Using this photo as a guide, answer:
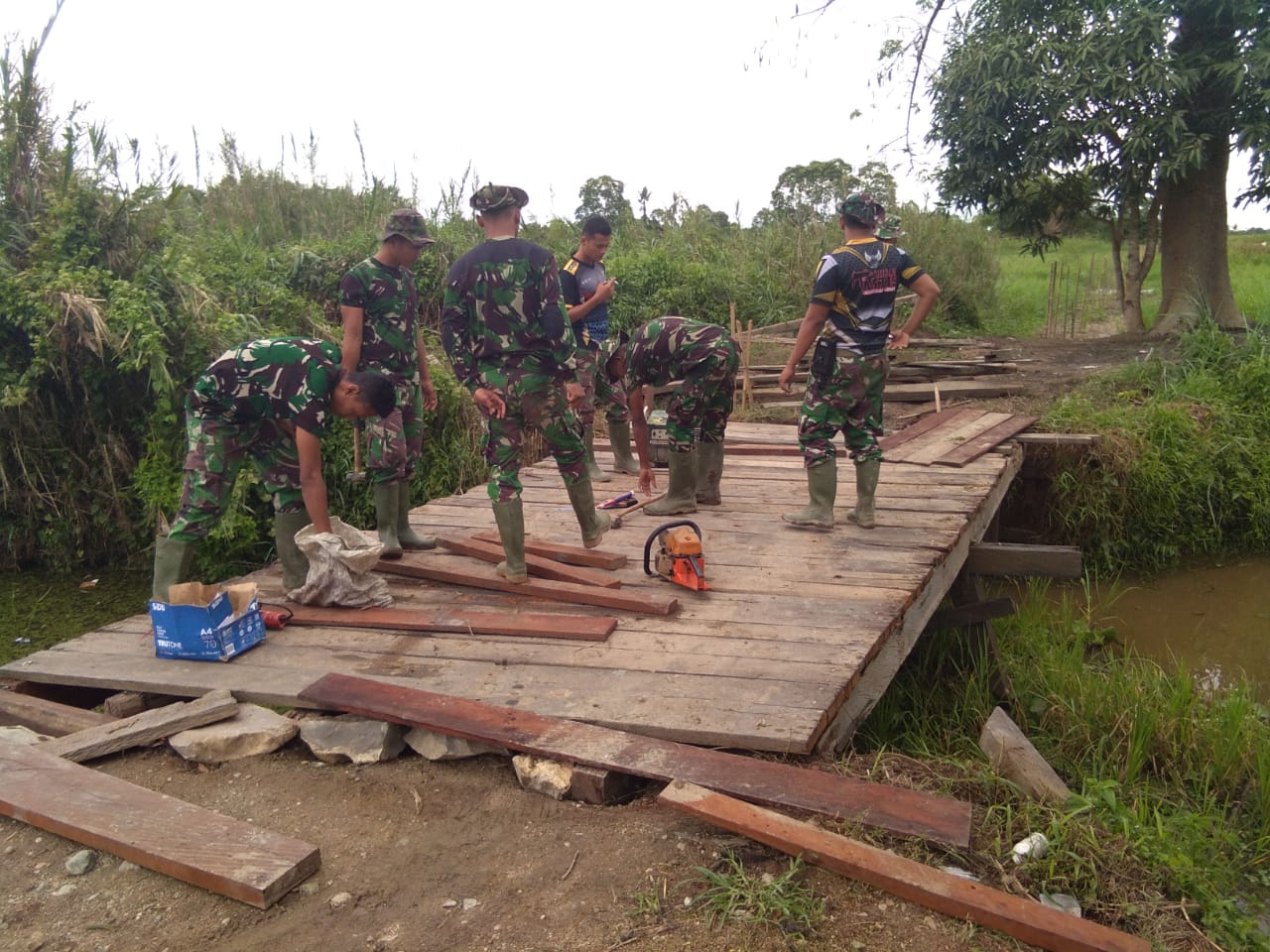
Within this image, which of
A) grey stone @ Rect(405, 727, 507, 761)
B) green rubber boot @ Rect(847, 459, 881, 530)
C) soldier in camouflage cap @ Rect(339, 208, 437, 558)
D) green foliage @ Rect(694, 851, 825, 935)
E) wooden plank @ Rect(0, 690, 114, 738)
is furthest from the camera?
green rubber boot @ Rect(847, 459, 881, 530)

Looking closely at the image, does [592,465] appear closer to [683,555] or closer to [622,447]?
[622,447]

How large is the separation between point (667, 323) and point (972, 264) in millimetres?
11019

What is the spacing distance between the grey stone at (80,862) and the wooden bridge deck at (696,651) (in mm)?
832

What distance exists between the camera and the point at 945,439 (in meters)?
7.39

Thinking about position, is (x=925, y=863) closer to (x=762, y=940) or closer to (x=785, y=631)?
(x=762, y=940)

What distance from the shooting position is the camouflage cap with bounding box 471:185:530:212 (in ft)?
14.0

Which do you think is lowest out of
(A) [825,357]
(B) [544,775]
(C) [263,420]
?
(B) [544,775]

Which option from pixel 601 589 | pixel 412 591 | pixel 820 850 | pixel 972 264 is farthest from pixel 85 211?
pixel 972 264

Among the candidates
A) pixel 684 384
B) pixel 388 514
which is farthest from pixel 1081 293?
pixel 388 514

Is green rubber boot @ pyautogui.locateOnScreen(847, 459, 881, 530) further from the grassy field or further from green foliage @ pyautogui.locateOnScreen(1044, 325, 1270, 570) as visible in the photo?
the grassy field

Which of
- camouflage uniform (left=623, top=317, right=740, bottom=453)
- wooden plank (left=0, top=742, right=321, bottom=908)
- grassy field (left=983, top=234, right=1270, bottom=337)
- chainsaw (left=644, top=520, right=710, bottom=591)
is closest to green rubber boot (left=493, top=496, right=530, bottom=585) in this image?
chainsaw (left=644, top=520, right=710, bottom=591)

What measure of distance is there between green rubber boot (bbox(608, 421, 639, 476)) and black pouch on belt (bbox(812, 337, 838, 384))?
1892 mm

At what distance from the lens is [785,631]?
12.7 feet

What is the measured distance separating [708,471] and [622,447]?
105cm
